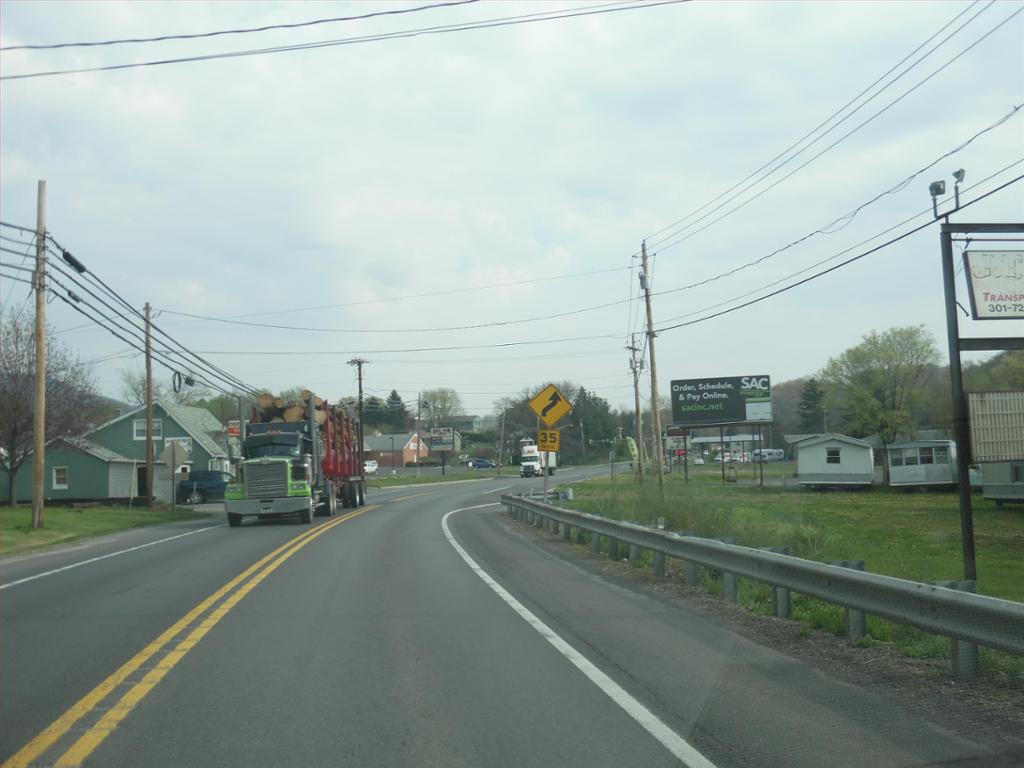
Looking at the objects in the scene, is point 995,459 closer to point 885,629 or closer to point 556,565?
point 885,629

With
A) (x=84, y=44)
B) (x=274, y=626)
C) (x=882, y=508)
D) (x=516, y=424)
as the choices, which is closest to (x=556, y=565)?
(x=274, y=626)

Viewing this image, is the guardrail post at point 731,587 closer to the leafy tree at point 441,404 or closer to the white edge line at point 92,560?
the white edge line at point 92,560

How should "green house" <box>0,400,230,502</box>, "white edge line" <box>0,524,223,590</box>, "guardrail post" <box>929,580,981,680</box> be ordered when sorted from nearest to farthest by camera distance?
"guardrail post" <box>929,580,981,680</box> < "white edge line" <box>0,524,223,590</box> < "green house" <box>0,400,230,502</box>

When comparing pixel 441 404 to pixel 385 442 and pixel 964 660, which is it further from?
pixel 964 660

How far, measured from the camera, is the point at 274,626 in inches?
382

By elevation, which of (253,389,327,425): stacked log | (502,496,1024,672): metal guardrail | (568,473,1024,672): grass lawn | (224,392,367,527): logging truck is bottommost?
(568,473,1024,672): grass lawn

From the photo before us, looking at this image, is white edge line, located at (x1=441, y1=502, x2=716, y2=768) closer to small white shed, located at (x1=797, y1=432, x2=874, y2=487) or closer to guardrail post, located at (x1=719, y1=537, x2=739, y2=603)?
guardrail post, located at (x1=719, y1=537, x2=739, y2=603)

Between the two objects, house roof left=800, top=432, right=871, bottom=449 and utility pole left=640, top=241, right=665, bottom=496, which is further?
house roof left=800, top=432, right=871, bottom=449

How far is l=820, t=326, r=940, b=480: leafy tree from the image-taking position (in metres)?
64.6

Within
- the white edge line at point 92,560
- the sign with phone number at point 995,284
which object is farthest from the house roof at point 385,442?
the sign with phone number at point 995,284

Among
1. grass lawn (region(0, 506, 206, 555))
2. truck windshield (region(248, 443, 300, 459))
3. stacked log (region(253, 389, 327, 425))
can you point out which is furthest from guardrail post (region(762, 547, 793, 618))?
stacked log (region(253, 389, 327, 425))

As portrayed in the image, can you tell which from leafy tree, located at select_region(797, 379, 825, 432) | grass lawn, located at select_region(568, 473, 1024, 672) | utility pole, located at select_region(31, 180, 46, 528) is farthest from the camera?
leafy tree, located at select_region(797, 379, 825, 432)

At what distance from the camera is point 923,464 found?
174 feet

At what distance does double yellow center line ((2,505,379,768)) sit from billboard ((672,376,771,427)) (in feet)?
178
